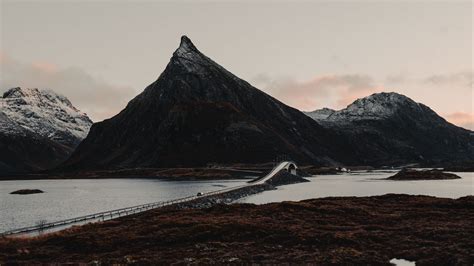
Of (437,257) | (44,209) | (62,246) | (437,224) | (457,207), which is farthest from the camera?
(44,209)

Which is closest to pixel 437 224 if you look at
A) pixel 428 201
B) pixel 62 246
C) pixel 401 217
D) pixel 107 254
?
pixel 401 217

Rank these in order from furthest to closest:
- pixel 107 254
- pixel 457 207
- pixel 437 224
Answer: pixel 457 207
pixel 437 224
pixel 107 254

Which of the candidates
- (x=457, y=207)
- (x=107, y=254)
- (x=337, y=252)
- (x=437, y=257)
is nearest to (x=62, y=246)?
(x=107, y=254)

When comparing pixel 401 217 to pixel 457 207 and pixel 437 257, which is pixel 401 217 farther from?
pixel 437 257

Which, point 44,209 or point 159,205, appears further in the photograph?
point 44,209

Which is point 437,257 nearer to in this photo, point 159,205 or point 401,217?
point 401,217

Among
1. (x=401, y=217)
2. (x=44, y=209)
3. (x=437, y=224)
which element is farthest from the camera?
(x=44, y=209)
